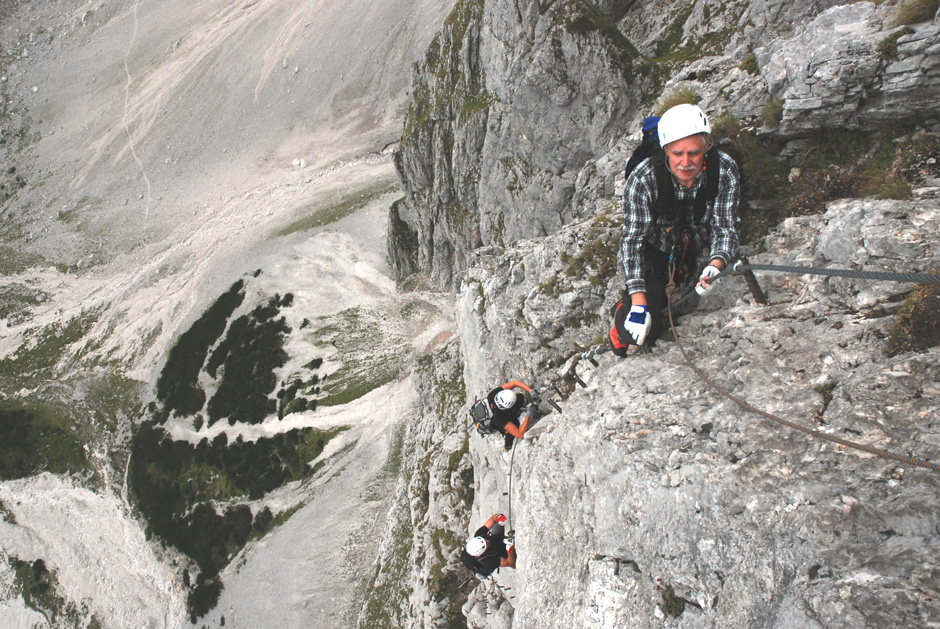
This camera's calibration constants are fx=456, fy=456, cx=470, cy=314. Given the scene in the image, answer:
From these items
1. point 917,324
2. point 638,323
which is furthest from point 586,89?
point 917,324

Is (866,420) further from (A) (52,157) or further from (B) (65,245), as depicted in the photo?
(A) (52,157)

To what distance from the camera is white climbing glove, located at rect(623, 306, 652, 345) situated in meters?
9.21

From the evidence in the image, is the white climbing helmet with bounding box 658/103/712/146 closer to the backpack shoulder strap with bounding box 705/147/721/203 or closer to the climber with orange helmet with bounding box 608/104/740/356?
the climber with orange helmet with bounding box 608/104/740/356

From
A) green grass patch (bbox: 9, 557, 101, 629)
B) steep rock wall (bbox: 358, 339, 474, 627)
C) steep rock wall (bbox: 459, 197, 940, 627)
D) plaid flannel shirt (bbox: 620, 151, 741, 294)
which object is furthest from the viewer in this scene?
green grass patch (bbox: 9, 557, 101, 629)

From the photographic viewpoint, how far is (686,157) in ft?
24.6

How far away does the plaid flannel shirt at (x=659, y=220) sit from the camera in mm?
8406

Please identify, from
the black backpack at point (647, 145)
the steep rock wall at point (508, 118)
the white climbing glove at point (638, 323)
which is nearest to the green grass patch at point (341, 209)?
the steep rock wall at point (508, 118)

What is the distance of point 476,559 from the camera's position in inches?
553

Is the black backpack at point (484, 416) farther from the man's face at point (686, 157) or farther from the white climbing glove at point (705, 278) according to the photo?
the man's face at point (686, 157)

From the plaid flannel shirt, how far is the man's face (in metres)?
0.54

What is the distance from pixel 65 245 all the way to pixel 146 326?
1821 cm

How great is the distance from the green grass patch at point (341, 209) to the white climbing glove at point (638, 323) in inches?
1772

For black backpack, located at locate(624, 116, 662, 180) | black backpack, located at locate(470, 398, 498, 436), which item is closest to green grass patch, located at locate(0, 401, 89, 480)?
black backpack, located at locate(470, 398, 498, 436)

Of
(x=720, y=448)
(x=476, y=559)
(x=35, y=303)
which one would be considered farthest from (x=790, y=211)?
(x=35, y=303)
